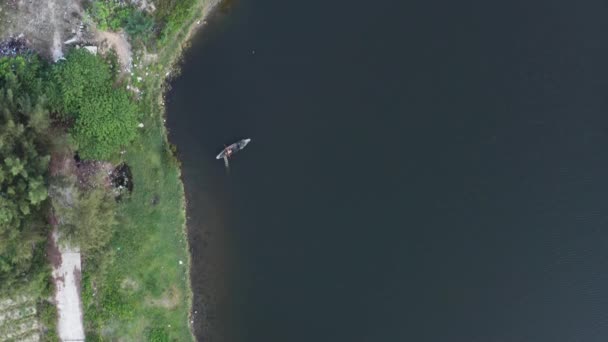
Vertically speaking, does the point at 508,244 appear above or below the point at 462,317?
above

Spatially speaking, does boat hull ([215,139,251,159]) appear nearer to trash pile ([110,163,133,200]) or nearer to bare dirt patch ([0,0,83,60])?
trash pile ([110,163,133,200])

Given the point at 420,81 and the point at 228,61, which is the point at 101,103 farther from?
the point at 420,81

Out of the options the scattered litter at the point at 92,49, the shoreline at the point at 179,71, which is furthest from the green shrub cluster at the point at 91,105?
the shoreline at the point at 179,71

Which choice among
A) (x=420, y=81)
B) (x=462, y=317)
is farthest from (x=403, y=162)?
(x=462, y=317)

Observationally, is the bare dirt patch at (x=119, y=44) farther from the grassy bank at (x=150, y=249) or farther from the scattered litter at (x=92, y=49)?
the grassy bank at (x=150, y=249)

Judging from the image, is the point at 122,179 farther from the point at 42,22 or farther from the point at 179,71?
the point at 42,22
